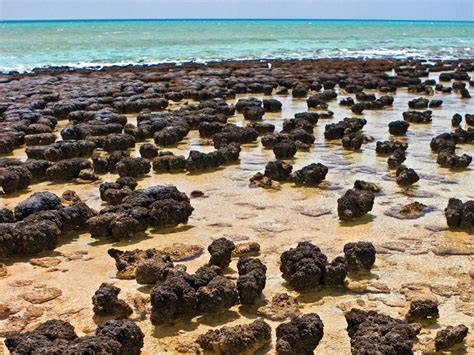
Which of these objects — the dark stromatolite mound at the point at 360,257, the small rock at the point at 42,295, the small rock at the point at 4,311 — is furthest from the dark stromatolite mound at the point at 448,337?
the small rock at the point at 4,311

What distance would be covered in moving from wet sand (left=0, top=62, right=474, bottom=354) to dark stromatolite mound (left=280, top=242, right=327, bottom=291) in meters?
0.11

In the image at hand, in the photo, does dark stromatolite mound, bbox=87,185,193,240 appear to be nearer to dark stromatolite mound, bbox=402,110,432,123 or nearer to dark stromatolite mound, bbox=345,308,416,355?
dark stromatolite mound, bbox=345,308,416,355

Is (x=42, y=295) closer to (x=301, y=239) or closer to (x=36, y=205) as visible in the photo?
(x=36, y=205)

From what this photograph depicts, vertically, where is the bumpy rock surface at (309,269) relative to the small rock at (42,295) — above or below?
above

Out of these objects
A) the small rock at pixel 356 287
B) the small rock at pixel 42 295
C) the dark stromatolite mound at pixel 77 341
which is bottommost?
the small rock at pixel 42 295

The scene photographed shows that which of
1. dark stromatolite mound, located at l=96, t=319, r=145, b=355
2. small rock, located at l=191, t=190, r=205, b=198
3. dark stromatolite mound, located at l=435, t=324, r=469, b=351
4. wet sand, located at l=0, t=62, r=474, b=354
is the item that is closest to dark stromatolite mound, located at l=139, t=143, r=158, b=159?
wet sand, located at l=0, t=62, r=474, b=354

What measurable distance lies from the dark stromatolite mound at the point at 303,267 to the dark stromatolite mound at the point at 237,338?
0.95 metres

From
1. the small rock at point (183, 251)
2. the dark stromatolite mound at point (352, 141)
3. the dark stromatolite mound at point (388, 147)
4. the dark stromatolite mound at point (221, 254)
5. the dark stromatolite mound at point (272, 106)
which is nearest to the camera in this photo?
the dark stromatolite mound at point (221, 254)

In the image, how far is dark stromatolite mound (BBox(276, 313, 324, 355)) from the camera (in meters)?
4.47

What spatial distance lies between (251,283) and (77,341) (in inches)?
65.4

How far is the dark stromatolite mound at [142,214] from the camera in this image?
7008mm

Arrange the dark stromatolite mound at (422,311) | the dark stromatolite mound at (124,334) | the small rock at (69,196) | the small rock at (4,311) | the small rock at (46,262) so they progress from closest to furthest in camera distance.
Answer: the dark stromatolite mound at (124,334) → the dark stromatolite mound at (422,311) → the small rock at (4,311) → the small rock at (46,262) → the small rock at (69,196)

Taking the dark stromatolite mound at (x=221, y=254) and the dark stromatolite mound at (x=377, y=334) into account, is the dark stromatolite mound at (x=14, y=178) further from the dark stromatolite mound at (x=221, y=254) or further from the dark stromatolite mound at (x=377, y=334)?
the dark stromatolite mound at (x=377, y=334)

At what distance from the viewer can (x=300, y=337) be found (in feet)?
14.7
